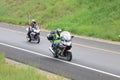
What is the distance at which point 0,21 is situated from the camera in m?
37.8

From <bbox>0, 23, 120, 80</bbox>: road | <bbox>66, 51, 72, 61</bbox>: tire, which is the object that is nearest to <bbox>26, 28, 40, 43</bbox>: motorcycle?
<bbox>0, 23, 120, 80</bbox>: road

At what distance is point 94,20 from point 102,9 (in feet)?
4.39

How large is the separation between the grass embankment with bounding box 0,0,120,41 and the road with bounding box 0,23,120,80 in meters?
2.44

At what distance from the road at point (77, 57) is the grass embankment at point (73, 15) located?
2440 mm

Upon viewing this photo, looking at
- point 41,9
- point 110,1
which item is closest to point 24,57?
point 110,1

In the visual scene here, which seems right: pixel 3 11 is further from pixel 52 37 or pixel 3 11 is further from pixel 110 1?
pixel 52 37

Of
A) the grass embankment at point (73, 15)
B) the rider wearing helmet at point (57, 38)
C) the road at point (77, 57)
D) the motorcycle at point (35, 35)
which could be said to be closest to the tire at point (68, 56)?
the road at point (77, 57)

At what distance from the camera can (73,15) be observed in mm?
32562

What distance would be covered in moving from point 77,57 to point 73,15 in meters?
12.8

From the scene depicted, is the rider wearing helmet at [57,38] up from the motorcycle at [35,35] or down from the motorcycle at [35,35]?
up

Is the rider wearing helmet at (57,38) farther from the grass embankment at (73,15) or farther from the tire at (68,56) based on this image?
the grass embankment at (73,15)

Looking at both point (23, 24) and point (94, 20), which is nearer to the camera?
point (94, 20)

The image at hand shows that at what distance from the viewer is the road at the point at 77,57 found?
53.8 ft

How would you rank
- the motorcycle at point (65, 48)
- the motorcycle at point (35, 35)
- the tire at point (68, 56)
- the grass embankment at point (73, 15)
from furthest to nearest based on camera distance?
the grass embankment at point (73, 15)
the motorcycle at point (35, 35)
the tire at point (68, 56)
the motorcycle at point (65, 48)
